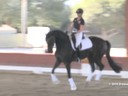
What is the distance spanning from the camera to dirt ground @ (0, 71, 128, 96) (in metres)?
8.00

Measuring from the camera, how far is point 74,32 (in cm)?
862

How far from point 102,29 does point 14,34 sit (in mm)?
2541

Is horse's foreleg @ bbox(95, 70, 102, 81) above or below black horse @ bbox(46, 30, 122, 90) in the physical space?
below

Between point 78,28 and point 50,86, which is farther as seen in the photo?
point 50,86

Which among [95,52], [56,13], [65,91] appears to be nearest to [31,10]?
[56,13]

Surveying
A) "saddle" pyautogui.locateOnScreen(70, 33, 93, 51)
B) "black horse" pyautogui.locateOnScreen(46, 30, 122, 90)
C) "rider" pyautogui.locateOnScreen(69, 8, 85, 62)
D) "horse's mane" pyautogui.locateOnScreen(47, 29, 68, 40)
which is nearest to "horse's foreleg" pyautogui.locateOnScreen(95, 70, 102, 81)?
"black horse" pyautogui.locateOnScreen(46, 30, 122, 90)

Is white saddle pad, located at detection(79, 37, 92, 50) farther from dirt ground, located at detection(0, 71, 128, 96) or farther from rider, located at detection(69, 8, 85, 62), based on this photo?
dirt ground, located at detection(0, 71, 128, 96)

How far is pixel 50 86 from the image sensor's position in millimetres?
9008

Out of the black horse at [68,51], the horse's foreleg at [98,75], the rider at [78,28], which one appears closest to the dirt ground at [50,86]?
the horse's foreleg at [98,75]

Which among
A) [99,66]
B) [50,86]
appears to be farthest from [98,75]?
[50,86]

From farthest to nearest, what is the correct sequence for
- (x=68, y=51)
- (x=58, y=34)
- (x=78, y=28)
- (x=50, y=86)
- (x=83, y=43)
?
(x=50, y=86) → (x=83, y=43) → (x=78, y=28) → (x=68, y=51) → (x=58, y=34)

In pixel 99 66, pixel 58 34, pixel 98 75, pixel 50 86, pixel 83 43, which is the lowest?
pixel 50 86

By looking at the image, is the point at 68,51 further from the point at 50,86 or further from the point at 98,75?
the point at 98,75

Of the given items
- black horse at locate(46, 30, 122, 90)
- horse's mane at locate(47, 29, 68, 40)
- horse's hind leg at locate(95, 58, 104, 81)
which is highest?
horse's mane at locate(47, 29, 68, 40)
